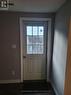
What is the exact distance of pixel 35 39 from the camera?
16.4 feet

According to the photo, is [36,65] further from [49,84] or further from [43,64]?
[49,84]

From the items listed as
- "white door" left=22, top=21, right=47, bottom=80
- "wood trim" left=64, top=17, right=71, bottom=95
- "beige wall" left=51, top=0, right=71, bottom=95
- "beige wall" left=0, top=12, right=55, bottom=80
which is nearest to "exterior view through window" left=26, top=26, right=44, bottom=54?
"white door" left=22, top=21, right=47, bottom=80

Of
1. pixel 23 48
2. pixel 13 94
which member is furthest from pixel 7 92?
pixel 23 48

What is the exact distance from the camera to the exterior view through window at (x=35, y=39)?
4.96 m

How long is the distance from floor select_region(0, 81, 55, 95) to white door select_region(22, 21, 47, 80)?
284 mm

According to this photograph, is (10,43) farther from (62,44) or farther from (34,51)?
(62,44)

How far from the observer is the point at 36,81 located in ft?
16.8

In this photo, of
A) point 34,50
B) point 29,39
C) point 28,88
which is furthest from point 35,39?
point 28,88

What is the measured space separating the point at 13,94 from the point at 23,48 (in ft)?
5.12

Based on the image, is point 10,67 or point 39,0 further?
point 10,67

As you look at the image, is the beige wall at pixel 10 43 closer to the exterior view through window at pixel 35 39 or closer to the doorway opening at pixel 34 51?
the doorway opening at pixel 34 51

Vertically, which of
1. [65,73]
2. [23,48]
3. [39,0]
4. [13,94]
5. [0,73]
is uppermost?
[39,0]

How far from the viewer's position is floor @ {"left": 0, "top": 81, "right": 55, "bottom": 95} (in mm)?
4282

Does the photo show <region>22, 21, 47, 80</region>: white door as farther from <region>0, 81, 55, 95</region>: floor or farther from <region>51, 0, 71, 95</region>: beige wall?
<region>51, 0, 71, 95</region>: beige wall
